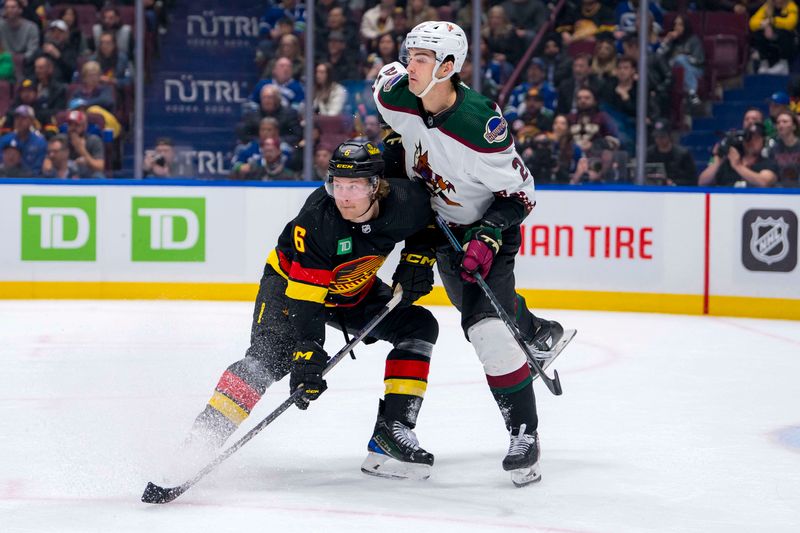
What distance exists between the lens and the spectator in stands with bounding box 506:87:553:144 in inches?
314

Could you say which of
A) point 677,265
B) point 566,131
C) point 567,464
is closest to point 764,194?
point 677,265

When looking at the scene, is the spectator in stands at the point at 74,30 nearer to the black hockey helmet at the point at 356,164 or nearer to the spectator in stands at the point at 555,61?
the spectator in stands at the point at 555,61

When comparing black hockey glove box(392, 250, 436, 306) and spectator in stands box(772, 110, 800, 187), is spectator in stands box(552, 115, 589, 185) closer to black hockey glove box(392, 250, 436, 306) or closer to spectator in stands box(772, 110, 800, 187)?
spectator in stands box(772, 110, 800, 187)

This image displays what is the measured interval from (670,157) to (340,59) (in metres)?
2.23

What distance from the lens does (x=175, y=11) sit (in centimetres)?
871

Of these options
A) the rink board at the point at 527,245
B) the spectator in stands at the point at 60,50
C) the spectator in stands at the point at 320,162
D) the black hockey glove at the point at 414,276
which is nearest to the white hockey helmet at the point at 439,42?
the black hockey glove at the point at 414,276

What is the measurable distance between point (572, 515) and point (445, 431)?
3.54 feet

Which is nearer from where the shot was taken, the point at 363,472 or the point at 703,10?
the point at 363,472

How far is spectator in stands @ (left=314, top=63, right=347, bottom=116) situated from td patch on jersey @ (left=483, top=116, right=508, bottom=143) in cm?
467

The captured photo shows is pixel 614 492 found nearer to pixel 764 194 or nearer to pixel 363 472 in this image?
pixel 363 472

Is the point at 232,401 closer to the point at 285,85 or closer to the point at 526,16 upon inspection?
the point at 285,85

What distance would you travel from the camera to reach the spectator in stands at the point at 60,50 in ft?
27.6

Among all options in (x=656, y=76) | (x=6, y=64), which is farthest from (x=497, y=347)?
(x=6, y=64)

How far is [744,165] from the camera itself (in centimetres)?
749
